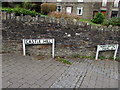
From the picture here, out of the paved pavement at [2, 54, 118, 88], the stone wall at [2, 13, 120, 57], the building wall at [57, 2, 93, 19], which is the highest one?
the building wall at [57, 2, 93, 19]

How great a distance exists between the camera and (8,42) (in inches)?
189

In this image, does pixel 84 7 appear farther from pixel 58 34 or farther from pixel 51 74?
pixel 51 74

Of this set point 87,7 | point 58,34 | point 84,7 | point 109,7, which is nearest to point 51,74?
point 58,34

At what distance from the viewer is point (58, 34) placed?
4934mm

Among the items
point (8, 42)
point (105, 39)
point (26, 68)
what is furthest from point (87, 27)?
point (8, 42)

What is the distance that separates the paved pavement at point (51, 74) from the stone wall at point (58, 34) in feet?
2.18

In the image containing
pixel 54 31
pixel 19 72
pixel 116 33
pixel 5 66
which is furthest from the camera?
pixel 116 33

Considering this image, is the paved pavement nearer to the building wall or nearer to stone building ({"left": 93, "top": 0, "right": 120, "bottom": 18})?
the building wall

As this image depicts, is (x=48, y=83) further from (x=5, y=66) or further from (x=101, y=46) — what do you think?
(x=101, y=46)

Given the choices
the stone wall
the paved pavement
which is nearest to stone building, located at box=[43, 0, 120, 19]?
the stone wall

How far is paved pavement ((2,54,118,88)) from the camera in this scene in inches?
119

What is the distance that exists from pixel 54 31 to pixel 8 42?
224 cm

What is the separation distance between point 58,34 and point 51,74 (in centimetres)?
208

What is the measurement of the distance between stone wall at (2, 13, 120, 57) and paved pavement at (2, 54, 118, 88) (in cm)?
67
